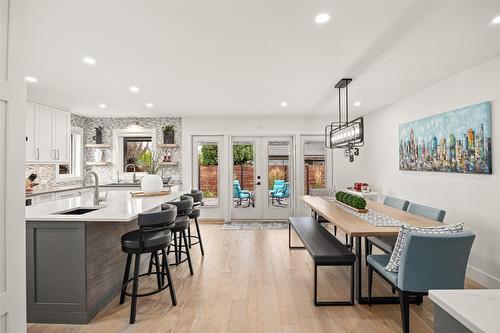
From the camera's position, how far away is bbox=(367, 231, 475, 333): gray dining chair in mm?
1980

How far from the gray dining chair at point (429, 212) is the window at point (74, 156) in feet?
21.2

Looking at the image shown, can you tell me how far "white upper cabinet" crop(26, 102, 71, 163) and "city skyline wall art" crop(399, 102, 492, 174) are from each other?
644 centimetres

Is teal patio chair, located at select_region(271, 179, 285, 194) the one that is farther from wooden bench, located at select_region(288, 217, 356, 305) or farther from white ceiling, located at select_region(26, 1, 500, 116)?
wooden bench, located at select_region(288, 217, 356, 305)

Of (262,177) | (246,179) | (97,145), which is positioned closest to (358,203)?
(262,177)

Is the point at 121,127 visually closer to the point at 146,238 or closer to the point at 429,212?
the point at 146,238

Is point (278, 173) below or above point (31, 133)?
below

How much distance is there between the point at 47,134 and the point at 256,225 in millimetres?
4504

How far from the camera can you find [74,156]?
6270mm

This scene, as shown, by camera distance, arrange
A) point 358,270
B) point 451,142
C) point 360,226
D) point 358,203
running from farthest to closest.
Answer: point 451,142 < point 358,203 < point 358,270 < point 360,226

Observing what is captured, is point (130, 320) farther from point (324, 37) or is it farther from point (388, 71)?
point (388, 71)

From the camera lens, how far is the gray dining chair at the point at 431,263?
1980 mm

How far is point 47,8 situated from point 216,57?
1463mm

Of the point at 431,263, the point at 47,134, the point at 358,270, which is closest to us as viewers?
the point at 431,263

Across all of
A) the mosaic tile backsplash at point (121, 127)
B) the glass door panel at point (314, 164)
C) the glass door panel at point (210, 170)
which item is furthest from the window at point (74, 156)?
the glass door panel at point (314, 164)
